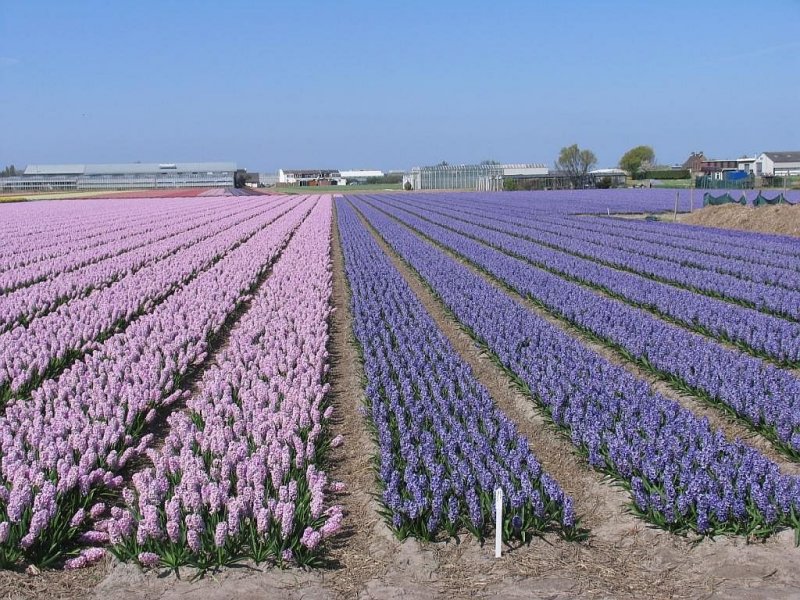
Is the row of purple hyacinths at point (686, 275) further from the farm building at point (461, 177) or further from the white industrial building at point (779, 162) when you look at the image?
the white industrial building at point (779, 162)

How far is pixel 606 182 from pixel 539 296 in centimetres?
8714

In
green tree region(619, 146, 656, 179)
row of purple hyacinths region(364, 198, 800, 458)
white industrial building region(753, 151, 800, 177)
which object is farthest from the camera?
green tree region(619, 146, 656, 179)

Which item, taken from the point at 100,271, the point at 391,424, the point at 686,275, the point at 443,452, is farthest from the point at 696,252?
the point at 443,452

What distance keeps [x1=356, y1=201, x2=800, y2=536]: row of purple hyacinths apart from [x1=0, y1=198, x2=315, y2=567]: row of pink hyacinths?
349 centimetres

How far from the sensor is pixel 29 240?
25.5 metres

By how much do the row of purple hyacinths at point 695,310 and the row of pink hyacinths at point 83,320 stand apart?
25.4 ft

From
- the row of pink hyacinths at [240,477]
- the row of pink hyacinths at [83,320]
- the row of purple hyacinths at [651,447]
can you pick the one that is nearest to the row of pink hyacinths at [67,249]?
the row of pink hyacinths at [83,320]

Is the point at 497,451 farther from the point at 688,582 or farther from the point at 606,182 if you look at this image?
the point at 606,182

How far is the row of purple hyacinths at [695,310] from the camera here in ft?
31.0

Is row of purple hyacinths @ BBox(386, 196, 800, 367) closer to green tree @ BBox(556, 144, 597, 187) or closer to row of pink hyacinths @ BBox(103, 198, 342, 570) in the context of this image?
row of pink hyacinths @ BBox(103, 198, 342, 570)

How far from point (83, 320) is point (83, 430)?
16.9ft

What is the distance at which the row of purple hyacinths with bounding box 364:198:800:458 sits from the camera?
22.4 feet

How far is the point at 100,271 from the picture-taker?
54.6 ft

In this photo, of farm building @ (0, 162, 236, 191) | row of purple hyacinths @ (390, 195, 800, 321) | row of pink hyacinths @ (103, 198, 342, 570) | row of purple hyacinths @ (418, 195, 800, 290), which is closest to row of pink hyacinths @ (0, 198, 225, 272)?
row of pink hyacinths @ (103, 198, 342, 570)
